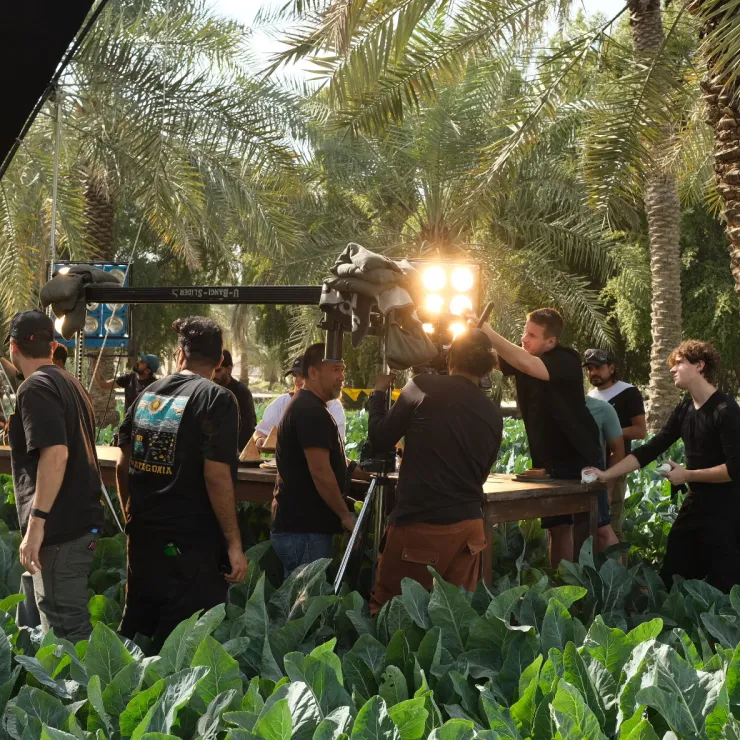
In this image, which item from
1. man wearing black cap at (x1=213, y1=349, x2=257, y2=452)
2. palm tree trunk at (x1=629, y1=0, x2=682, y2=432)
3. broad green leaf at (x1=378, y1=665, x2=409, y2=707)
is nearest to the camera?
broad green leaf at (x1=378, y1=665, x2=409, y2=707)

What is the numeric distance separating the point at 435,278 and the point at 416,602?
1.75 meters

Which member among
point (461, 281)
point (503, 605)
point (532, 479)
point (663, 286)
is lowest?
point (503, 605)

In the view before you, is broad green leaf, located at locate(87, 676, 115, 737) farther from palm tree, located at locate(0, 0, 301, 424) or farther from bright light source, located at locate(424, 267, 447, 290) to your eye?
palm tree, located at locate(0, 0, 301, 424)

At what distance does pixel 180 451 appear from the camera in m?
4.38

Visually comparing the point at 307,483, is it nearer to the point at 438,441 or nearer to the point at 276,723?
the point at 438,441

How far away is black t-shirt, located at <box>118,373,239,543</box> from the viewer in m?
4.36

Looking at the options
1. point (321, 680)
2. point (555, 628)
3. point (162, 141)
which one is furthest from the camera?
point (162, 141)

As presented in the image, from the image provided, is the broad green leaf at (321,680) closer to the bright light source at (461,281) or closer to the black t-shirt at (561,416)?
the bright light source at (461,281)

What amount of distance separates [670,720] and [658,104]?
8088 millimetres

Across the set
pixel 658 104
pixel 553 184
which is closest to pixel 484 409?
pixel 658 104

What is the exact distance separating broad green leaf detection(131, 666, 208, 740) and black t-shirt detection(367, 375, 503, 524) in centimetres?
200

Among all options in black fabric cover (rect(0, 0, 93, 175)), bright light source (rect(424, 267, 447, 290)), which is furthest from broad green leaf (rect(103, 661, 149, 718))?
bright light source (rect(424, 267, 447, 290))

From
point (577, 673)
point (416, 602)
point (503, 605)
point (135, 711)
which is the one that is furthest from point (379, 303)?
point (135, 711)

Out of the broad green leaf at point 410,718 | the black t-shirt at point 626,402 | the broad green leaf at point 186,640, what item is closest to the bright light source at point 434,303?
the broad green leaf at point 186,640
